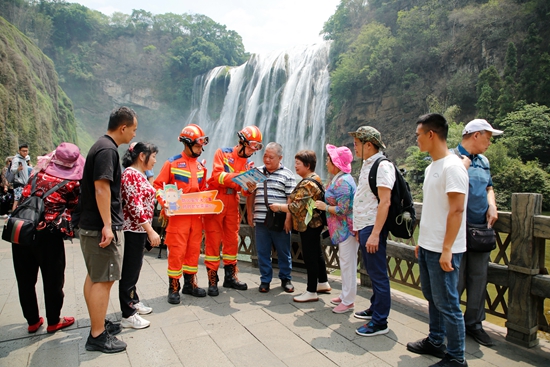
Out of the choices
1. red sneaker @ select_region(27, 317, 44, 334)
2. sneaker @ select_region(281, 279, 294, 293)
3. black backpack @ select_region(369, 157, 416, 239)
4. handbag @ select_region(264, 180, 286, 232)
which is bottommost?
red sneaker @ select_region(27, 317, 44, 334)

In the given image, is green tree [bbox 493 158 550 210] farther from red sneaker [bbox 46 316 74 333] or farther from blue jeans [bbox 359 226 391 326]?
red sneaker [bbox 46 316 74 333]

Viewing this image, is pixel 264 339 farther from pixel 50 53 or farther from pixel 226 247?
pixel 50 53

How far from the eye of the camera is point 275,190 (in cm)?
392

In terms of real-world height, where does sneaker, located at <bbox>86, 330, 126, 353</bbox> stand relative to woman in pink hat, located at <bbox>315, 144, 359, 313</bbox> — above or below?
below

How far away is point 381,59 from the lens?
24703 mm

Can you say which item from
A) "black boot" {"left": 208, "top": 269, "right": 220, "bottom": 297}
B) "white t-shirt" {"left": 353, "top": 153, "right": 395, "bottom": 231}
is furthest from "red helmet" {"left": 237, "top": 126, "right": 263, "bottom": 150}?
"black boot" {"left": 208, "top": 269, "right": 220, "bottom": 297}

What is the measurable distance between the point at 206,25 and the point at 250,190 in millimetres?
58511

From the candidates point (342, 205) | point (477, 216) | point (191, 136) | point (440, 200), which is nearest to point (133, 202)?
point (191, 136)

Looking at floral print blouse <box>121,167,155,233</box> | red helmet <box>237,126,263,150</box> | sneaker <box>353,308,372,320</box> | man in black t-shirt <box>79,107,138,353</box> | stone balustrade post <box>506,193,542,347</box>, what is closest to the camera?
man in black t-shirt <box>79,107,138,353</box>

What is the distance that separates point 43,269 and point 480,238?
353cm

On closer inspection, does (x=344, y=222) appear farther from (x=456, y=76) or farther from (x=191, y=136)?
(x=456, y=76)

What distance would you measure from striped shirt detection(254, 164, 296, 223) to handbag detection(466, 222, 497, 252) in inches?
71.2

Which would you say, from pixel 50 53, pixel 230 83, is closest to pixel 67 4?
pixel 50 53

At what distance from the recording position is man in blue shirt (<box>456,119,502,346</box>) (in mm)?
2877
